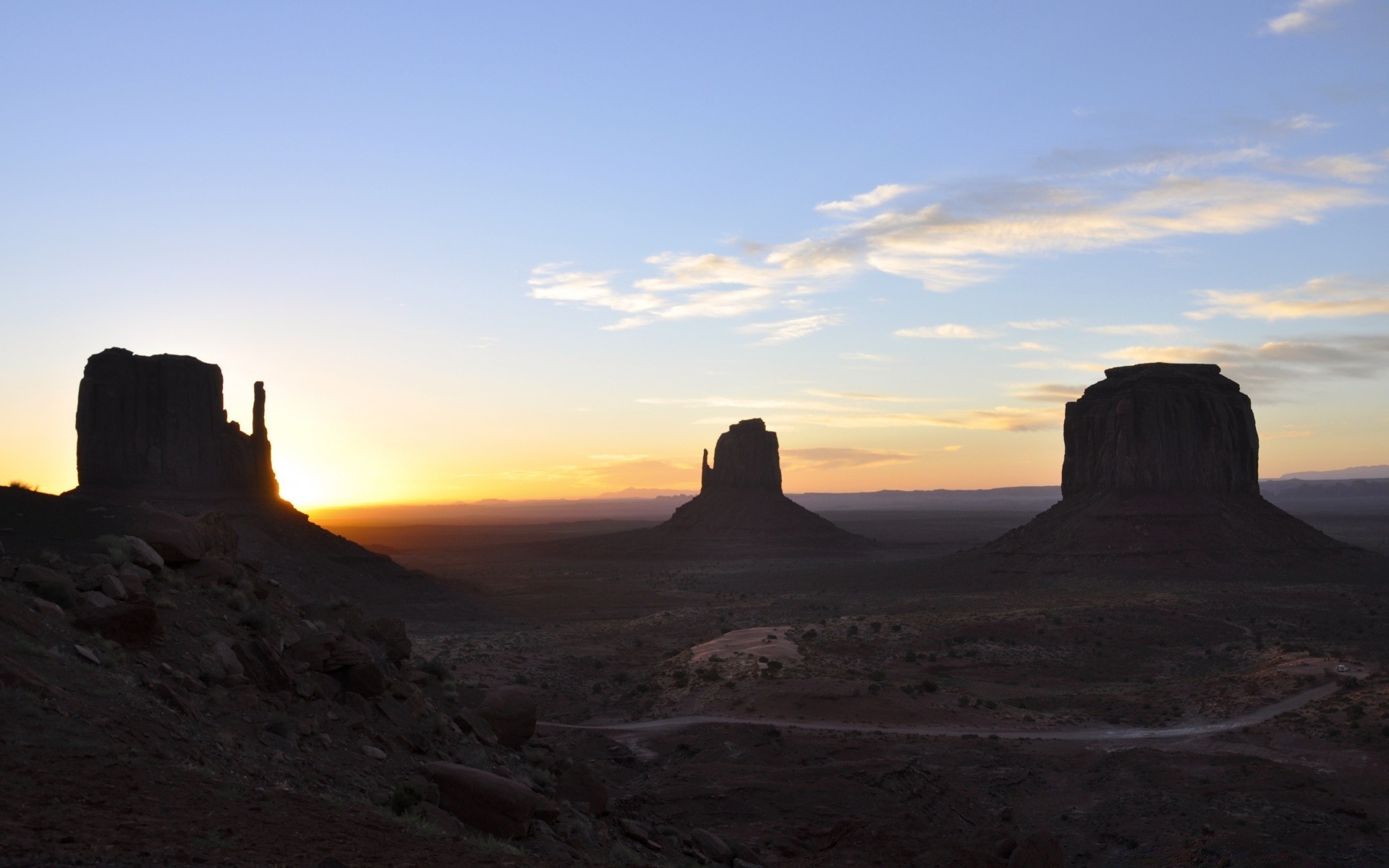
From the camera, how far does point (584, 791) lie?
16406 mm

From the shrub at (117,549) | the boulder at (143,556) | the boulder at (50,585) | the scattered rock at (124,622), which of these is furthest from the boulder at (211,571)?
the scattered rock at (124,622)

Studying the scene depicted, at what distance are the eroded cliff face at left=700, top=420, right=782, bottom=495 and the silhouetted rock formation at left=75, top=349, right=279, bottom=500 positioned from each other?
230ft

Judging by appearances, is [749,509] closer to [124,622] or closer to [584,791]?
[584,791]

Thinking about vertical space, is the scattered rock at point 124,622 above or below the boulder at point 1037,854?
above

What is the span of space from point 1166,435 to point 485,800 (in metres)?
77.8

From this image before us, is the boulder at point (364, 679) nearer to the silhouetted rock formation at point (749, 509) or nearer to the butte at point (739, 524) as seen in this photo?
the butte at point (739, 524)

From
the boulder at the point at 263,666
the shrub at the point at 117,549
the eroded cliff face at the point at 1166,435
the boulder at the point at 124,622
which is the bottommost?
the boulder at the point at 263,666

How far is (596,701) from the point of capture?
34625 millimetres

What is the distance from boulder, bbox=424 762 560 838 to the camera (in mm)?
12781

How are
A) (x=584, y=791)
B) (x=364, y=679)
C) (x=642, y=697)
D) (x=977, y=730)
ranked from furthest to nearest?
(x=642, y=697), (x=977, y=730), (x=584, y=791), (x=364, y=679)

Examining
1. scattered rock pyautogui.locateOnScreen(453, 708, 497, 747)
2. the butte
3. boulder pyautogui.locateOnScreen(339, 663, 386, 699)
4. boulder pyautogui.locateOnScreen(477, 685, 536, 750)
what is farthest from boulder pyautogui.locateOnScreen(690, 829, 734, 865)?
the butte

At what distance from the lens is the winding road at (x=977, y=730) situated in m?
28.1

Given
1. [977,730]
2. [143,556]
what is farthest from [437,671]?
[977,730]

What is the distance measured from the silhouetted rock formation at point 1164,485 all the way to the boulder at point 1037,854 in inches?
2319
